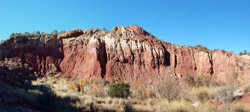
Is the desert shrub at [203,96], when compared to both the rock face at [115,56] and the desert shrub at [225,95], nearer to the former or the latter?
the desert shrub at [225,95]

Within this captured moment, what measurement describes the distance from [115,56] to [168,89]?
22.5 m

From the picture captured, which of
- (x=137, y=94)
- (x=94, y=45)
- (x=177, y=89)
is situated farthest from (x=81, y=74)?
(x=177, y=89)

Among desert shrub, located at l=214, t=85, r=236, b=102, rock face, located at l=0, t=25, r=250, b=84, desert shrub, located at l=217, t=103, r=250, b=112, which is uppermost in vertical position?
rock face, located at l=0, t=25, r=250, b=84

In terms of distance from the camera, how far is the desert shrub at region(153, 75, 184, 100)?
8656 mm

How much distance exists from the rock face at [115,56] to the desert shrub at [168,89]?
19.1 meters

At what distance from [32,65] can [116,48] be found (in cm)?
1631

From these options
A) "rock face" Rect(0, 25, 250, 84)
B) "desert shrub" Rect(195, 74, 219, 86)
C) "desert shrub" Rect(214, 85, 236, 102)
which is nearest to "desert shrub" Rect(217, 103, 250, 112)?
"desert shrub" Rect(214, 85, 236, 102)

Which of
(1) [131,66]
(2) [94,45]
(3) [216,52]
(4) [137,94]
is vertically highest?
(2) [94,45]

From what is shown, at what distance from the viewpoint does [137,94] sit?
1104cm

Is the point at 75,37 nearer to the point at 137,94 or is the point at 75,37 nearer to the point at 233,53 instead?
the point at 137,94

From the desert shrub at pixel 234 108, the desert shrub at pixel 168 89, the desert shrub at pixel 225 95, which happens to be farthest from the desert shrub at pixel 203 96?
the desert shrub at pixel 234 108

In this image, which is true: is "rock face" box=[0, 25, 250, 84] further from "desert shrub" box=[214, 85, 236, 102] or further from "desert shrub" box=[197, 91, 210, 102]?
"desert shrub" box=[214, 85, 236, 102]

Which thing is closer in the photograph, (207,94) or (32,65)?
(207,94)

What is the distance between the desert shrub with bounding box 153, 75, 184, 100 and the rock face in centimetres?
1911
